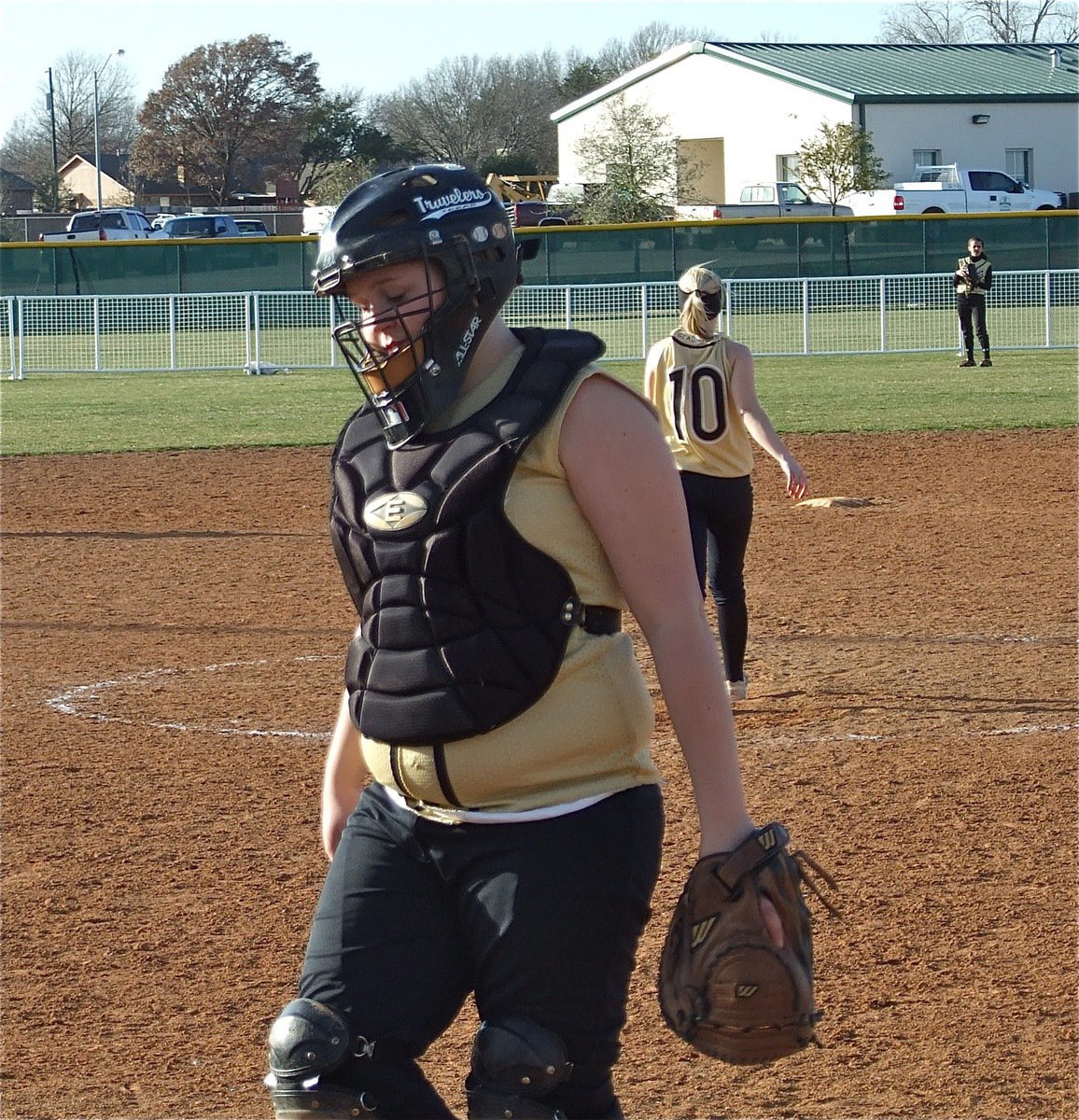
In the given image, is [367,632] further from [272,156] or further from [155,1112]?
[272,156]

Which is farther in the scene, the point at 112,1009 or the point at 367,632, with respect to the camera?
the point at 112,1009

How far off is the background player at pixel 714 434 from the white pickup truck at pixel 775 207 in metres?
36.1

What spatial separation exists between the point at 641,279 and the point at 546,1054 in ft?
106

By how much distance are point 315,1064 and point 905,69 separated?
60826mm

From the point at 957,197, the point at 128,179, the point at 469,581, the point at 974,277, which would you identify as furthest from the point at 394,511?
the point at 128,179

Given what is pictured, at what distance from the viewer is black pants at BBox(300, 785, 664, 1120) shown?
8.45 feet

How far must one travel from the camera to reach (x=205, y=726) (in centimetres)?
728

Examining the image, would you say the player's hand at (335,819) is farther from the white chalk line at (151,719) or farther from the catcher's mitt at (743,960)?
the white chalk line at (151,719)

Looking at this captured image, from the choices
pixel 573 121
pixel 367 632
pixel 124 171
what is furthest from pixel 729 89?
pixel 367 632

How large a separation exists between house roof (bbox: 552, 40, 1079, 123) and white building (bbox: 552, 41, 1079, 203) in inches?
1.9

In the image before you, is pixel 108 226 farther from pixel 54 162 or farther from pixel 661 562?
pixel 661 562

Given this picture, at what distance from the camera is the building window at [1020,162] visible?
56.8 m

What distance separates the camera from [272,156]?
7375 cm

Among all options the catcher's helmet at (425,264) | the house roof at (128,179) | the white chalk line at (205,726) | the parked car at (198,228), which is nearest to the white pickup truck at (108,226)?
the parked car at (198,228)
